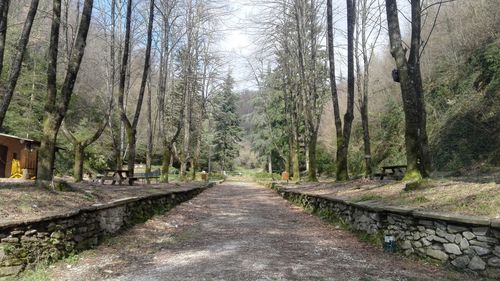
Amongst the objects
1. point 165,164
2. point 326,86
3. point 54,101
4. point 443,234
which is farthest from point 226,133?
point 443,234

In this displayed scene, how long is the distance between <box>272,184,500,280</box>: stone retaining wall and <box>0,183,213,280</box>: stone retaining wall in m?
4.90

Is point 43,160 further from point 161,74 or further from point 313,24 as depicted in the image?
point 313,24

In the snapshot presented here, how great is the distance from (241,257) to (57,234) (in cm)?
273

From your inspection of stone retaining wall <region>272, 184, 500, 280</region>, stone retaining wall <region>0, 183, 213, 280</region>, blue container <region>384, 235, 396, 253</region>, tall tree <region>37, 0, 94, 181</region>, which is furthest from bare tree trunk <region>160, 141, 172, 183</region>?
blue container <region>384, 235, 396, 253</region>

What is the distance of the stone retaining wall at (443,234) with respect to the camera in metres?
4.81

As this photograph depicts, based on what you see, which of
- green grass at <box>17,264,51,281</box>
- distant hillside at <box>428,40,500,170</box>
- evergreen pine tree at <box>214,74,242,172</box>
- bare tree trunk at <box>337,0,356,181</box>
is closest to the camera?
green grass at <box>17,264,51,281</box>

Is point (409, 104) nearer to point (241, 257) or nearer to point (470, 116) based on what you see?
point (241, 257)

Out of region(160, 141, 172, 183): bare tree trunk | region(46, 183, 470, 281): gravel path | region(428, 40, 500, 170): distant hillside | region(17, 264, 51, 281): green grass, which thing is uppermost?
region(428, 40, 500, 170): distant hillside

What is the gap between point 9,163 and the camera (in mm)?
20453

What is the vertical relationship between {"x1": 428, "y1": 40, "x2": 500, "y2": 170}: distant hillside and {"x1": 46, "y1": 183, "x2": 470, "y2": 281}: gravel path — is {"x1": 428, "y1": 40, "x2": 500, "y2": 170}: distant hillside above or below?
above

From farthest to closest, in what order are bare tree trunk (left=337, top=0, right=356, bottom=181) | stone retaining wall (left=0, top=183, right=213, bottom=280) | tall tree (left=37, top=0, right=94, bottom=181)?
bare tree trunk (left=337, top=0, right=356, bottom=181) < tall tree (left=37, top=0, right=94, bottom=181) < stone retaining wall (left=0, top=183, right=213, bottom=280)

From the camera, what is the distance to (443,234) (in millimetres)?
5520

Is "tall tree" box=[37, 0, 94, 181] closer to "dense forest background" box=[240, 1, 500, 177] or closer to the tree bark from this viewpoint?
the tree bark

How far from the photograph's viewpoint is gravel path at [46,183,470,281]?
205 inches
